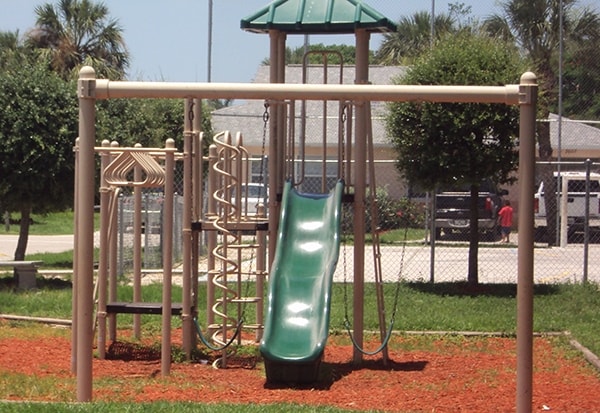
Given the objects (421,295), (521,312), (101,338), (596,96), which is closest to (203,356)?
(101,338)

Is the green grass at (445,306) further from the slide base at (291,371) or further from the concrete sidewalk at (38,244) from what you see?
the concrete sidewalk at (38,244)

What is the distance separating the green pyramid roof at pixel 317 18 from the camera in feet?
34.5

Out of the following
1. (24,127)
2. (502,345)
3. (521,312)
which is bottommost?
(502,345)

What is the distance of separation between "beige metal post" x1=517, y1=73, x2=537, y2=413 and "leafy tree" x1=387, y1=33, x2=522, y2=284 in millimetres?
8401

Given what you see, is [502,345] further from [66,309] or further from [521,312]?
[66,309]

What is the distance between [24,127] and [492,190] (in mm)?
14231

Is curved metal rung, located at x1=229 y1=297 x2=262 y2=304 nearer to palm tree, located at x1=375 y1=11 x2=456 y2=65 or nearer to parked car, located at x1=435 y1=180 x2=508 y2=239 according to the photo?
palm tree, located at x1=375 y1=11 x2=456 y2=65

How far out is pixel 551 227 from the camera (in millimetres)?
23984

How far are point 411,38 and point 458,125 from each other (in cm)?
1617

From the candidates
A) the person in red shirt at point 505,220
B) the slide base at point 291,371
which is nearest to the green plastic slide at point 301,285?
the slide base at point 291,371

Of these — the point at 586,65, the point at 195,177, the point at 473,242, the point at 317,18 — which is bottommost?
the point at 473,242

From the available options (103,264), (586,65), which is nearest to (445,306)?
(103,264)

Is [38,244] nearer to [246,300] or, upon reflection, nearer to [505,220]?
[505,220]

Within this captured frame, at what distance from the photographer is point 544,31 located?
87.3 ft
